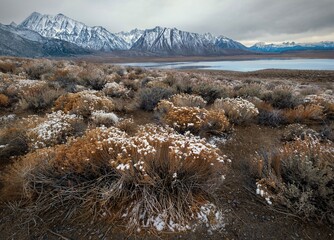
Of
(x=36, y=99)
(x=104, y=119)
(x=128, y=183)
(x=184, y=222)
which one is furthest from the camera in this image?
(x=36, y=99)

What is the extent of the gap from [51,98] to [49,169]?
4.77 meters

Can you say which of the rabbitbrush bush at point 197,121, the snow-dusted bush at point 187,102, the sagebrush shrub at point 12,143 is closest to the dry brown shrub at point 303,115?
the rabbitbrush bush at point 197,121

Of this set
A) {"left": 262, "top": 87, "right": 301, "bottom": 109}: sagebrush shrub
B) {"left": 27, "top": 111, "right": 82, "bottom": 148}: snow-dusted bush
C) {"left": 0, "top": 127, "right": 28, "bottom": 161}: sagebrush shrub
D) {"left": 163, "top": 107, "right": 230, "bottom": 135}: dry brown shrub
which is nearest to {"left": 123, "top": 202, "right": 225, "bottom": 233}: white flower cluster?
{"left": 163, "top": 107, "right": 230, "bottom": 135}: dry brown shrub

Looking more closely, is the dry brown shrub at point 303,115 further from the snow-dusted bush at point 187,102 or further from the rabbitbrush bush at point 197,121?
the snow-dusted bush at point 187,102

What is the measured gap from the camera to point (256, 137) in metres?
5.33

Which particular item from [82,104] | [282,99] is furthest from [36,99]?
[282,99]

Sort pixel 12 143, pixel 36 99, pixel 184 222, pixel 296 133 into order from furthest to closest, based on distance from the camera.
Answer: pixel 36 99, pixel 296 133, pixel 12 143, pixel 184 222

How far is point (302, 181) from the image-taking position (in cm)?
321

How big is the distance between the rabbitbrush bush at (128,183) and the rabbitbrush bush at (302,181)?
740 millimetres

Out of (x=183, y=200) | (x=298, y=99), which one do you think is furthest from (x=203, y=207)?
(x=298, y=99)

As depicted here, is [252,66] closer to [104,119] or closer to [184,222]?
[104,119]

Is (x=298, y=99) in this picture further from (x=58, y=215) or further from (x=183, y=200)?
(x=58, y=215)

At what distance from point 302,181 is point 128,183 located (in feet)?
8.13

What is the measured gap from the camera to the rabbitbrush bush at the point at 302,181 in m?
2.82
